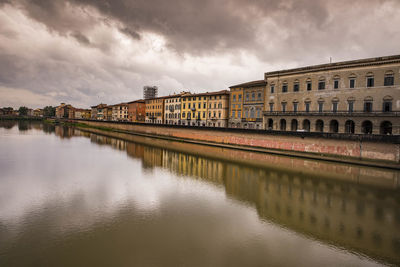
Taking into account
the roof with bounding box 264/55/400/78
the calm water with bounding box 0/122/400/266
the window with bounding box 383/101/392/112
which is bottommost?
the calm water with bounding box 0/122/400/266

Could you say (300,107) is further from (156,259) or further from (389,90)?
(156,259)

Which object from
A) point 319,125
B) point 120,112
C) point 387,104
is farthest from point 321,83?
point 120,112

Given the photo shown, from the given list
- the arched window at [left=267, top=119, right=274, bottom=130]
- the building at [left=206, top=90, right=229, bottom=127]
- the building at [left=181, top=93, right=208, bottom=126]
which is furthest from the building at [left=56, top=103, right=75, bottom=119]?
the arched window at [left=267, top=119, right=274, bottom=130]

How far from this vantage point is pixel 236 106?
46188mm

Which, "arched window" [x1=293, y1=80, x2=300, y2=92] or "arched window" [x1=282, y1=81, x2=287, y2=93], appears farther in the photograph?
"arched window" [x1=282, y1=81, x2=287, y2=93]

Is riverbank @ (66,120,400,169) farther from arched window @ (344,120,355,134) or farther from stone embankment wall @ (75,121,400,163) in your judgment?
arched window @ (344,120,355,134)

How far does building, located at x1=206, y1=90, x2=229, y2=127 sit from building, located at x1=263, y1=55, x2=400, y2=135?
35.4ft

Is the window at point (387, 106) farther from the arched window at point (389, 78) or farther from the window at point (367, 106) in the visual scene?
the arched window at point (389, 78)

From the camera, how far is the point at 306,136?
26594 millimetres

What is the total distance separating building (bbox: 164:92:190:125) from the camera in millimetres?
59531

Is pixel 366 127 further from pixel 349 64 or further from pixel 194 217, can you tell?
pixel 194 217

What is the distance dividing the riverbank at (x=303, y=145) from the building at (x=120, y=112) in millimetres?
50259

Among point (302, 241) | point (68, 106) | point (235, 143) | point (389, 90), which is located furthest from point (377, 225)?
point (68, 106)

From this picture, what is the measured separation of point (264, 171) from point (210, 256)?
557 inches
